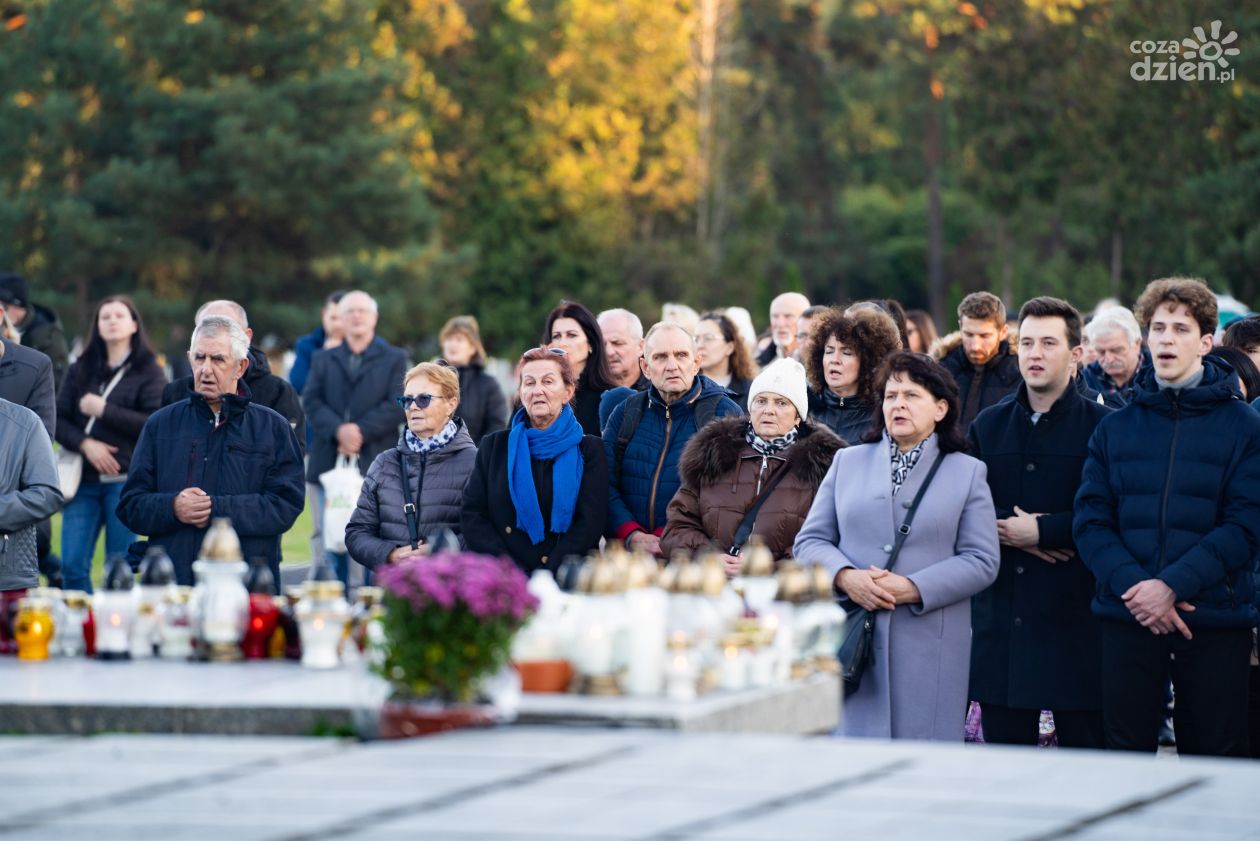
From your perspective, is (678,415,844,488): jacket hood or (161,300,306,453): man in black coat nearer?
(678,415,844,488): jacket hood

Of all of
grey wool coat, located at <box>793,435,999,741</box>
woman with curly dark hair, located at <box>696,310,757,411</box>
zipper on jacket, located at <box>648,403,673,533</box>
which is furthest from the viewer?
woman with curly dark hair, located at <box>696,310,757,411</box>

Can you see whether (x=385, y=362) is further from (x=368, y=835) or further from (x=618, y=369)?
(x=368, y=835)

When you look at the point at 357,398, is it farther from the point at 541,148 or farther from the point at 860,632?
the point at 541,148

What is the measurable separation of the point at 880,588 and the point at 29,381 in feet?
16.9

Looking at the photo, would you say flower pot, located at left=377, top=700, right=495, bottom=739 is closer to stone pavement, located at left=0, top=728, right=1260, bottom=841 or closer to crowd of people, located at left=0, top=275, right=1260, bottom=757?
stone pavement, located at left=0, top=728, right=1260, bottom=841

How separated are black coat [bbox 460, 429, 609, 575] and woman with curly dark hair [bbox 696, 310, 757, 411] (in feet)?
7.91

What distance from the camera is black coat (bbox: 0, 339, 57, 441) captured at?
1074cm

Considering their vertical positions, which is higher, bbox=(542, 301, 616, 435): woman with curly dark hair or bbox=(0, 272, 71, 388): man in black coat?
bbox=(0, 272, 71, 388): man in black coat

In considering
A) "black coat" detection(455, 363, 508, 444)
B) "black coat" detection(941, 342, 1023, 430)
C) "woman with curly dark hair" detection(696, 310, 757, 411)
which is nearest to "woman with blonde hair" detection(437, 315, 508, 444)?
"black coat" detection(455, 363, 508, 444)

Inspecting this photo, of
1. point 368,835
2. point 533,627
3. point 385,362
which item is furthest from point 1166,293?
point 385,362

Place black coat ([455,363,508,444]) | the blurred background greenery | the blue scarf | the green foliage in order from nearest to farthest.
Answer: the green foliage
the blue scarf
black coat ([455,363,508,444])
the blurred background greenery

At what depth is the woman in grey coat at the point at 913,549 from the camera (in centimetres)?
781

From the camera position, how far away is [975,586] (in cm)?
778

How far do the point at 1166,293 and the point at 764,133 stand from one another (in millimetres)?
53747
